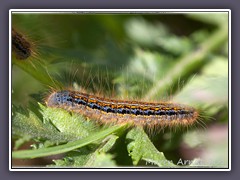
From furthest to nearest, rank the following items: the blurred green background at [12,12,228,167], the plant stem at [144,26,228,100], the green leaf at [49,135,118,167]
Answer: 1. the plant stem at [144,26,228,100]
2. the blurred green background at [12,12,228,167]
3. the green leaf at [49,135,118,167]

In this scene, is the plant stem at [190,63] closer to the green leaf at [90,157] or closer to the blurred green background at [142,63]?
the blurred green background at [142,63]

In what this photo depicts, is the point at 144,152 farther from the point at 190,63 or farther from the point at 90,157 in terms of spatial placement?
the point at 190,63

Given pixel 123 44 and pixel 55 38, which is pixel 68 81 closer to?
pixel 55 38

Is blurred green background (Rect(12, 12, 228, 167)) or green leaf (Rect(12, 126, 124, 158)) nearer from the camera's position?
green leaf (Rect(12, 126, 124, 158))

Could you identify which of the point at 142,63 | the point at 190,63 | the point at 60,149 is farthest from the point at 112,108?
the point at 190,63

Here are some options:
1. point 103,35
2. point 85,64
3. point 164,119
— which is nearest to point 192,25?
point 103,35

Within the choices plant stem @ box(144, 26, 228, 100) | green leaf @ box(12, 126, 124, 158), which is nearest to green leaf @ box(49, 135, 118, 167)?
green leaf @ box(12, 126, 124, 158)

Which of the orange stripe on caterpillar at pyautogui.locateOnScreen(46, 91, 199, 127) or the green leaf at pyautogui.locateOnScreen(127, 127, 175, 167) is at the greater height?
the orange stripe on caterpillar at pyautogui.locateOnScreen(46, 91, 199, 127)

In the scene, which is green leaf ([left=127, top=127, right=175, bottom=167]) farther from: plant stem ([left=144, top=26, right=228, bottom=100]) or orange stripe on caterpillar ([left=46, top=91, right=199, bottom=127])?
plant stem ([left=144, top=26, right=228, bottom=100])
